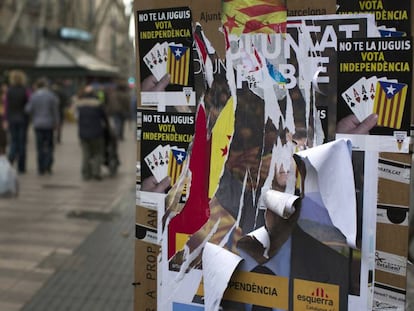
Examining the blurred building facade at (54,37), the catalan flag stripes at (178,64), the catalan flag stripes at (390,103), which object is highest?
the blurred building facade at (54,37)

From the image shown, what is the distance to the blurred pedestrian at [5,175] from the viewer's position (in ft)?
26.9

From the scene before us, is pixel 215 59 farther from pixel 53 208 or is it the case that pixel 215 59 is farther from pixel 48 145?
pixel 48 145

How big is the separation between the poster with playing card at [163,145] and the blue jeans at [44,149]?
925 centimetres

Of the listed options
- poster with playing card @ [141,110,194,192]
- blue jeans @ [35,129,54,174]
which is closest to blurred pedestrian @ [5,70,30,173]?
blue jeans @ [35,129,54,174]

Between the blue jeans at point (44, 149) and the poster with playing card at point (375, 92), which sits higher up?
the poster with playing card at point (375, 92)

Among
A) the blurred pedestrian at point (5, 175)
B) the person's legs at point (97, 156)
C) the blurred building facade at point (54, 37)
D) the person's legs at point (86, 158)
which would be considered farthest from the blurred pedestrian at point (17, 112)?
the blurred building facade at point (54, 37)

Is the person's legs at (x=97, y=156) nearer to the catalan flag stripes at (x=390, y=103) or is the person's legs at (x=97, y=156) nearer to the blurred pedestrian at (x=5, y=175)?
the blurred pedestrian at (x=5, y=175)

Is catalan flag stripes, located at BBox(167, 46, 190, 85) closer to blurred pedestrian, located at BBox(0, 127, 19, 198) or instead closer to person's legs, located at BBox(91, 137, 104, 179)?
blurred pedestrian, located at BBox(0, 127, 19, 198)

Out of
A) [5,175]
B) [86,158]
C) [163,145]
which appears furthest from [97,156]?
[163,145]

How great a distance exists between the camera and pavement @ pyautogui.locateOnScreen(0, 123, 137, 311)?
191 inches

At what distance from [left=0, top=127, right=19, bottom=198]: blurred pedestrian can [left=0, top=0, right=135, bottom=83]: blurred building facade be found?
14.7 m

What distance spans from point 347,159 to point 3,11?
120ft

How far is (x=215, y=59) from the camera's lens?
2.20 meters

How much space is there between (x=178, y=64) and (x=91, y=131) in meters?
8.46
